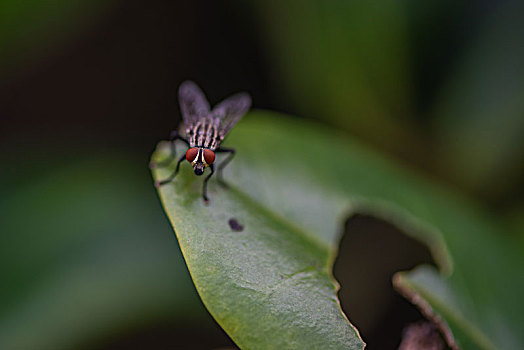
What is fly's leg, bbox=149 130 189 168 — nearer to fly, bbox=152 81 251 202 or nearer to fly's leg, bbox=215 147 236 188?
fly, bbox=152 81 251 202

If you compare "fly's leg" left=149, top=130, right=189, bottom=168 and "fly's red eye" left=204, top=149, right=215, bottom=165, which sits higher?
"fly's leg" left=149, top=130, right=189, bottom=168

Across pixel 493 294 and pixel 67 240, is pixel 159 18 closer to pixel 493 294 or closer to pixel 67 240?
pixel 67 240

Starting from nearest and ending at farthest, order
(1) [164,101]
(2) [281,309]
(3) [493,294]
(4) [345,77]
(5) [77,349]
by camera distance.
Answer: (2) [281,309], (3) [493,294], (5) [77,349], (4) [345,77], (1) [164,101]

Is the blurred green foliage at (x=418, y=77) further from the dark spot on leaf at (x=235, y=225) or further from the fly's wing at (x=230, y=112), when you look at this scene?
the dark spot on leaf at (x=235, y=225)

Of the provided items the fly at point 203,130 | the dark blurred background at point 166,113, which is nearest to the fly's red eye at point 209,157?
the fly at point 203,130

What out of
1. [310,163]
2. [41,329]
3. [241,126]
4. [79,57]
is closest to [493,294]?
[310,163]

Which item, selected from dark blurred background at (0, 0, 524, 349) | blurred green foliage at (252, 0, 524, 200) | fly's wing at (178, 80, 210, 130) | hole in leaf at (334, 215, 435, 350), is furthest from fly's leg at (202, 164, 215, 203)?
blurred green foliage at (252, 0, 524, 200)

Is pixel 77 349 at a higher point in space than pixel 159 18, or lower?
lower
